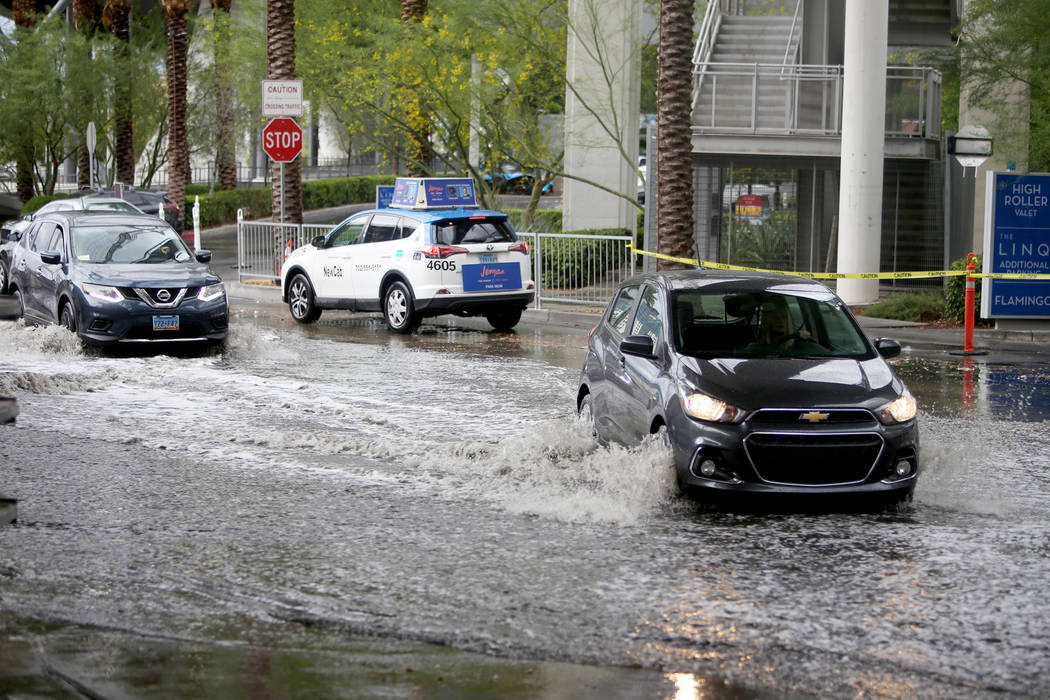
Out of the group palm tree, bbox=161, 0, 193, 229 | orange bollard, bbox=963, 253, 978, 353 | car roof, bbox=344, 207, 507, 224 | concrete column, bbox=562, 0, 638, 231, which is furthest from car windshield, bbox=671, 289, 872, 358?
palm tree, bbox=161, 0, 193, 229

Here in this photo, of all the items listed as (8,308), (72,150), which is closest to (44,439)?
(8,308)

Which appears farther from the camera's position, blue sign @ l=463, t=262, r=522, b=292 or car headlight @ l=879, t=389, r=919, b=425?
blue sign @ l=463, t=262, r=522, b=292

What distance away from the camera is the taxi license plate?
1614 cm

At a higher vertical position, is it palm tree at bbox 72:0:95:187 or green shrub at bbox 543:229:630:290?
palm tree at bbox 72:0:95:187

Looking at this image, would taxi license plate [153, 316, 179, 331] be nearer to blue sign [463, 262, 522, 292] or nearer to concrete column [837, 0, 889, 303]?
blue sign [463, 262, 522, 292]

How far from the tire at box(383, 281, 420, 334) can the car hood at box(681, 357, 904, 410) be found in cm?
1065

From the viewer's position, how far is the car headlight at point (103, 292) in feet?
52.9

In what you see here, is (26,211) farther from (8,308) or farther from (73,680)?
(73,680)

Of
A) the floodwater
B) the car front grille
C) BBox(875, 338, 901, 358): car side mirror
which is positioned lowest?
the floodwater

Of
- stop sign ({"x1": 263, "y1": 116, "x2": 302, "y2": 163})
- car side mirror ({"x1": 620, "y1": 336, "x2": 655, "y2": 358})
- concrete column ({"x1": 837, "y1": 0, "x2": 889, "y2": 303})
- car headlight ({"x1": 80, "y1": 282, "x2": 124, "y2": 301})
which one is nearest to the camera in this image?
car side mirror ({"x1": 620, "y1": 336, "x2": 655, "y2": 358})

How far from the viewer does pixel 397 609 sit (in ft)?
21.7

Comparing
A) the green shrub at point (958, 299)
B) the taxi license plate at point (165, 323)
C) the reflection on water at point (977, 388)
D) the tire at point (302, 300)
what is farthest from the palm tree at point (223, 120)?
the reflection on water at point (977, 388)

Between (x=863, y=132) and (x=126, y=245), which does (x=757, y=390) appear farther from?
(x=863, y=132)

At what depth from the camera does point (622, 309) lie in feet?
34.1
